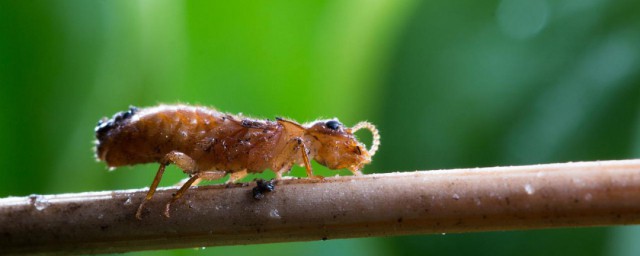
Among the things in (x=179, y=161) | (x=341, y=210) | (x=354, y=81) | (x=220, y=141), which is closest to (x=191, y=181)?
(x=179, y=161)

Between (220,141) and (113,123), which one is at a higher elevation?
(220,141)

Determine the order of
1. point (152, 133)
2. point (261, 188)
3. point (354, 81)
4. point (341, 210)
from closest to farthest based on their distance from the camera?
point (341, 210) → point (261, 188) → point (152, 133) → point (354, 81)

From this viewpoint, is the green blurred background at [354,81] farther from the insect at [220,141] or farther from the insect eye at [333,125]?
the insect eye at [333,125]

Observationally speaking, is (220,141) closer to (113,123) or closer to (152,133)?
(152,133)

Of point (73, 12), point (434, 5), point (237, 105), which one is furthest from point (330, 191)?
point (434, 5)

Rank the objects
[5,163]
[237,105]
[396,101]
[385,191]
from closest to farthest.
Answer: [385,191] < [5,163] < [237,105] < [396,101]

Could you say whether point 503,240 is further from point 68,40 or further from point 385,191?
point 68,40
